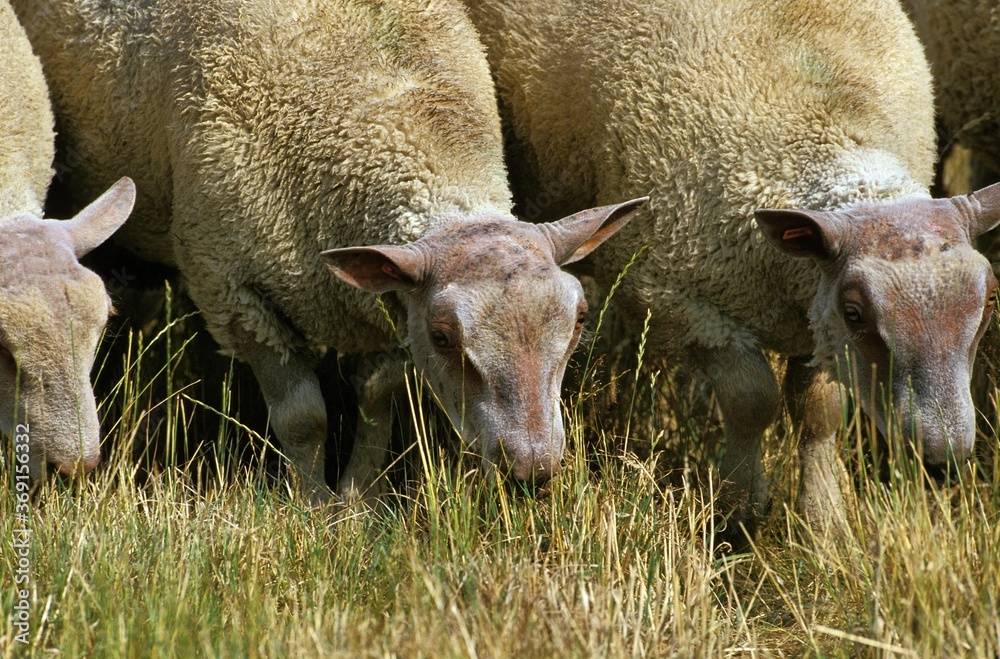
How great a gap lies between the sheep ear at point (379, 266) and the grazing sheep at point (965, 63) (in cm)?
301

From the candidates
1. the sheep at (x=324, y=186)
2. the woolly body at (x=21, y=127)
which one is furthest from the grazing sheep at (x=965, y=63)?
the woolly body at (x=21, y=127)

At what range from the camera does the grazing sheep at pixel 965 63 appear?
5781 millimetres

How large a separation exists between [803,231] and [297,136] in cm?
203

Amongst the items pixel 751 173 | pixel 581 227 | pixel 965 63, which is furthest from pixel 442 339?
pixel 965 63

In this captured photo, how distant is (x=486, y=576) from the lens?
11.2 ft

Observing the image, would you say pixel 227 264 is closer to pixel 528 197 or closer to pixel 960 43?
pixel 528 197

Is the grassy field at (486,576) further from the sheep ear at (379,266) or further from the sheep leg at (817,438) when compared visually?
the sheep ear at (379,266)

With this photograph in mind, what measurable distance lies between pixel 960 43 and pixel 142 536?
4.54 metres

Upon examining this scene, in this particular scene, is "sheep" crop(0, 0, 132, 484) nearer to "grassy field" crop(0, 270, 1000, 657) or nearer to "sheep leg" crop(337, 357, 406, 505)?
"grassy field" crop(0, 270, 1000, 657)

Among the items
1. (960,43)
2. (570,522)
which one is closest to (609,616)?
(570,522)

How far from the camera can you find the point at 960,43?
5895 mm

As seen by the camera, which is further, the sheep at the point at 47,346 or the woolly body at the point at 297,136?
the woolly body at the point at 297,136
